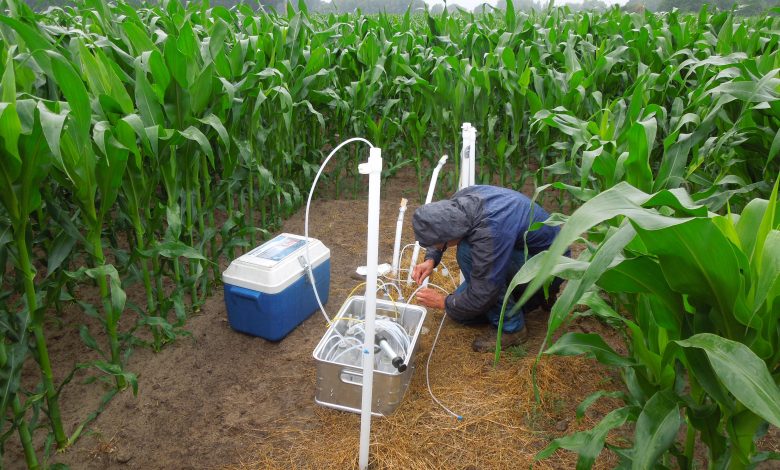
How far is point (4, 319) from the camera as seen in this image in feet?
7.00

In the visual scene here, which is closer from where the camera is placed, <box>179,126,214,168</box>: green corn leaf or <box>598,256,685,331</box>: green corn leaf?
<box>598,256,685,331</box>: green corn leaf

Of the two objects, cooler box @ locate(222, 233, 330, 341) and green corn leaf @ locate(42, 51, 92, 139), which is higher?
green corn leaf @ locate(42, 51, 92, 139)

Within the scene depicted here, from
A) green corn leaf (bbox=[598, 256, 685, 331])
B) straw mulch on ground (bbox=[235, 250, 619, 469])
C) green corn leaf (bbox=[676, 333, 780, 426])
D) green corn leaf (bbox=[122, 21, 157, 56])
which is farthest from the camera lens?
green corn leaf (bbox=[122, 21, 157, 56])

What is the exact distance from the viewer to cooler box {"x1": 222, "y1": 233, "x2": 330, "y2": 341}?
3039 millimetres

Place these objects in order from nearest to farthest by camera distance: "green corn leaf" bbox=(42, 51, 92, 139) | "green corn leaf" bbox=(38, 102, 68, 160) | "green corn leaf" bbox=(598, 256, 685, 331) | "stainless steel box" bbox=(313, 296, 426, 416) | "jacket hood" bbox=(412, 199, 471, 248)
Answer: "green corn leaf" bbox=(598, 256, 685, 331) < "green corn leaf" bbox=(38, 102, 68, 160) < "green corn leaf" bbox=(42, 51, 92, 139) < "stainless steel box" bbox=(313, 296, 426, 416) < "jacket hood" bbox=(412, 199, 471, 248)

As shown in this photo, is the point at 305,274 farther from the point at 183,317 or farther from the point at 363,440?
the point at 363,440

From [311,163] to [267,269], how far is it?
2.30 metres

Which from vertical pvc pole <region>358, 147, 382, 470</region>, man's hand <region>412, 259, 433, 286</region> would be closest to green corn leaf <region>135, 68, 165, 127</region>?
vertical pvc pole <region>358, 147, 382, 470</region>

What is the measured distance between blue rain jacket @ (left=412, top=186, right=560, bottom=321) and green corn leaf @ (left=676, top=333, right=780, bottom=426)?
1.73 meters

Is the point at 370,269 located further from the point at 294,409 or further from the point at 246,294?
the point at 246,294

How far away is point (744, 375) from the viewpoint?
1.06 meters

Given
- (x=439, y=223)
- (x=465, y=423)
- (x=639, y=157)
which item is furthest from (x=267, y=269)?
(x=639, y=157)

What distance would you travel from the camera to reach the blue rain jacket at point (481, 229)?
285 centimetres

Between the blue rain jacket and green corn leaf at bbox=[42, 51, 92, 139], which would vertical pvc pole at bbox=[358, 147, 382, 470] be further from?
green corn leaf at bbox=[42, 51, 92, 139]
